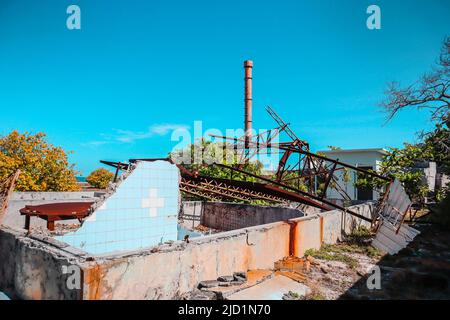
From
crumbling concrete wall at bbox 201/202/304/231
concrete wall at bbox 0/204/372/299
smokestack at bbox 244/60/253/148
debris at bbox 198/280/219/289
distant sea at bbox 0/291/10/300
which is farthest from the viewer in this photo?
smokestack at bbox 244/60/253/148

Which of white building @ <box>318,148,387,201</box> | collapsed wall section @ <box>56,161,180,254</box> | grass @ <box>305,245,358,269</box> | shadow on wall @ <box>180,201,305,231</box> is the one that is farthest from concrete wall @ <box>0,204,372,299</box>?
white building @ <box>318,148,387,201</box>

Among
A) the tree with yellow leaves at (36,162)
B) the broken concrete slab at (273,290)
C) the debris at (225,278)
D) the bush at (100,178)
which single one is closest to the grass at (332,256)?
the broken concrete slab at (273,290)

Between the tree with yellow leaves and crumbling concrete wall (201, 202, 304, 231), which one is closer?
crumbling concrete wall (201, 202, 304, 231)

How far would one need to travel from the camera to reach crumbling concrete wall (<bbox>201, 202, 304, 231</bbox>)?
1364cm

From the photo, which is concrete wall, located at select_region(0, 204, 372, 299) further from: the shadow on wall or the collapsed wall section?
the shadow on wall

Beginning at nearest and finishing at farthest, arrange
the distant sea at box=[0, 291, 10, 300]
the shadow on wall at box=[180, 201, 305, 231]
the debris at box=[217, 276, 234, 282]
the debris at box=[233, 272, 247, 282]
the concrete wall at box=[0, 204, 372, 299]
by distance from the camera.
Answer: the concrete wall at box=[0, 204, 372, 299], the distant sea at box=[0, 291, 10, 300], the debris at box=[217, 276, 234, 282], the debris at box=[233, 272, 247, 282], the shadow on wall at box=[180, 201, 305, 231]

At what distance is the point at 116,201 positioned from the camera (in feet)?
23.2

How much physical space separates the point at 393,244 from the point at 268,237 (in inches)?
179

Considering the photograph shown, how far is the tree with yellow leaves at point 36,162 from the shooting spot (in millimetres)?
16633

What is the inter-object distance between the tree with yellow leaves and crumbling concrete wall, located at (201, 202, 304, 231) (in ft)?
30.6

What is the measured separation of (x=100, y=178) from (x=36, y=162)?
1712cm
